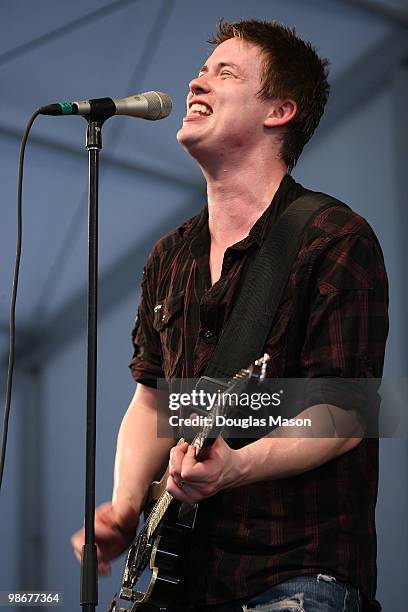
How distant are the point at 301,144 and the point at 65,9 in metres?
1.32

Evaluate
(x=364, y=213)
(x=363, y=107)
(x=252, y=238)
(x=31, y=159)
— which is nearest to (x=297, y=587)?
(x=252, y=238)

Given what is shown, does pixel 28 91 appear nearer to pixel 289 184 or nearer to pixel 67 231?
pixel 67 231

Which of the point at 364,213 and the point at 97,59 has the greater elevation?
the point at 97,59

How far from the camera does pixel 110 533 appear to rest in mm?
2066

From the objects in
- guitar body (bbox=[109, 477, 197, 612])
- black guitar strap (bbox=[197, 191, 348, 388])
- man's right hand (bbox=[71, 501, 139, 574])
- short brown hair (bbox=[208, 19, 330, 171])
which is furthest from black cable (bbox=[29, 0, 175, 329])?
guitar body (bbox=[109, 477, 197, 612])

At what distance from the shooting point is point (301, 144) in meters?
2.34

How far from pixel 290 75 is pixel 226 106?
0.66 feet

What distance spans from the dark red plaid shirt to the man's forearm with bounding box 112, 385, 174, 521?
12.5 inches

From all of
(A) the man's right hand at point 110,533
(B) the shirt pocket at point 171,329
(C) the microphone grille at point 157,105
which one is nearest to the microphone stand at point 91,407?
(C) the microphone grille at point 157,105

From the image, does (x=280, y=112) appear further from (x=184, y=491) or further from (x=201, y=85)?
(x=184, y=491)

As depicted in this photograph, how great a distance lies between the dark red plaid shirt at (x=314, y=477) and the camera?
5.86 ft

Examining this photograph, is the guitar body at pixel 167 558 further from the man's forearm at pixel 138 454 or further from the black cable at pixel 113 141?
the black cable at pixel 113 141

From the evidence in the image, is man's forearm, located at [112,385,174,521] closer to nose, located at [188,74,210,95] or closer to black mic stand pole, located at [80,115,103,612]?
black mic stand pole, located at [80,115,103,612]

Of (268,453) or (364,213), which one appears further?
(364,213)
